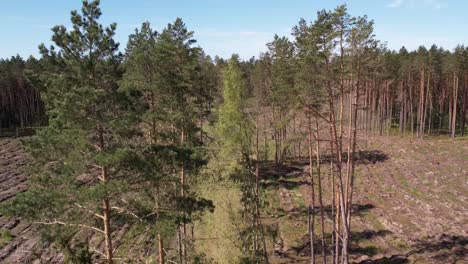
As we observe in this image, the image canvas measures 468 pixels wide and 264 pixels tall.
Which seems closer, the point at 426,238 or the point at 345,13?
the point at 345,13

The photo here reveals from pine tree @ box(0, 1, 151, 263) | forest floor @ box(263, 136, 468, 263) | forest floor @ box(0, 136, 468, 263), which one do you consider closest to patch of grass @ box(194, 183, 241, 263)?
forest floor @ box(0, 136, 468, 263)

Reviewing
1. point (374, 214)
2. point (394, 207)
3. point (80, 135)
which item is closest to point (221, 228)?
point (374, 214)

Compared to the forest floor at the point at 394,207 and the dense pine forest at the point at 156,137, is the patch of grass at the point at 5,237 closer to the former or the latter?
the dense pine forest at the point at 156,137

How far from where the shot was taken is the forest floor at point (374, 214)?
24.0 m

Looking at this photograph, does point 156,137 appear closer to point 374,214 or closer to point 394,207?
point 374,214

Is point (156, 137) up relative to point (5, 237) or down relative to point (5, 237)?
up

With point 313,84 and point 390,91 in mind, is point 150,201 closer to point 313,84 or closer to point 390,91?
point 313,84

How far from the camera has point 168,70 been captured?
1778cm

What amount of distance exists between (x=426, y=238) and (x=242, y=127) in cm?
1518

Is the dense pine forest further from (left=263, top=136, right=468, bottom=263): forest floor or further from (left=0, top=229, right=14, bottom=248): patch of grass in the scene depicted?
(left=0, top=229, right=14, bottom=248): patch of grass

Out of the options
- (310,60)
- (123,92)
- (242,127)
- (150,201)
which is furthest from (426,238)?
(123,92)

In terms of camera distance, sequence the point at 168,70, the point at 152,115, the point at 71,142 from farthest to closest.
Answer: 1. the point at 168,70
2. the point at 152,115
3. the point at 71,142

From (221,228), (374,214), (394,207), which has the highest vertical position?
(221,228)

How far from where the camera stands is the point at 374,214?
30.0 metres
